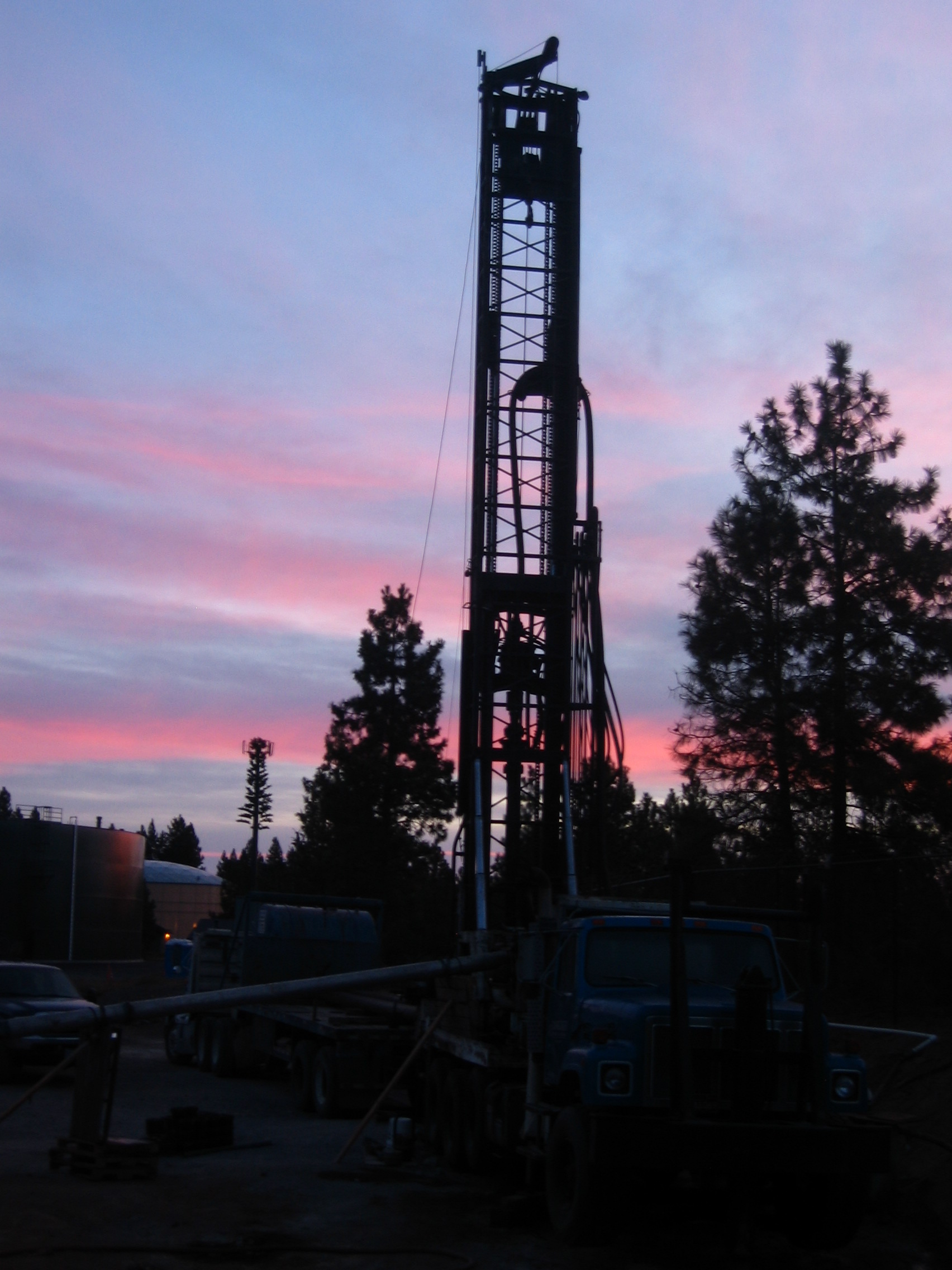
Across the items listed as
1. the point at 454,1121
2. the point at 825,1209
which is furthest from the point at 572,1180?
the point at 454,1121

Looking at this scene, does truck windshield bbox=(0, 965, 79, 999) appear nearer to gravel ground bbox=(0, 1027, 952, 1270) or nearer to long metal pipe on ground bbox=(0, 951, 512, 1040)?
gravel ground bbox=(0, 1027, 952, 1270)

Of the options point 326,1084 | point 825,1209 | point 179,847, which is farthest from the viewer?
point 179,847

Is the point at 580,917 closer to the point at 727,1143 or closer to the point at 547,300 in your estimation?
the point at 727,1143

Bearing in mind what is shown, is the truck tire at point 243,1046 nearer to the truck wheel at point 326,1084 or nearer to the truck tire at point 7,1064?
the truck tire at point 7,1064

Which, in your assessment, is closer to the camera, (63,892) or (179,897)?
(63,892)

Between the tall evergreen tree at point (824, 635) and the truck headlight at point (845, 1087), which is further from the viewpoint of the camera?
the tall evergreen tree at point (824, 635)

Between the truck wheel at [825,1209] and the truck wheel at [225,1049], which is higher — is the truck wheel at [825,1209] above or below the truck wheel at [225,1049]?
above

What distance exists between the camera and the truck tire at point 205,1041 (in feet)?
76.8

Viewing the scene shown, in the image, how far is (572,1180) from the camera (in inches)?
364

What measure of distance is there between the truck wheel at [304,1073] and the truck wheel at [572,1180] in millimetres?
9488

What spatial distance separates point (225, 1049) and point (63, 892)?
30223 millimetres

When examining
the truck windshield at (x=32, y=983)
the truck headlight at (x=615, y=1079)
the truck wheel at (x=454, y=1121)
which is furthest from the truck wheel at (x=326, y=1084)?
the truck headlight at (x=615, y=1079)

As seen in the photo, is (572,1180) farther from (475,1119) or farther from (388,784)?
(388,784)

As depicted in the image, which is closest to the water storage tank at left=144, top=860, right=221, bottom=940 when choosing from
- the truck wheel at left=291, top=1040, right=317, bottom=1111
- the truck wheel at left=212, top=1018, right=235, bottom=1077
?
the truck wheel at left=212, top=1018, right=235, bottom=1077
